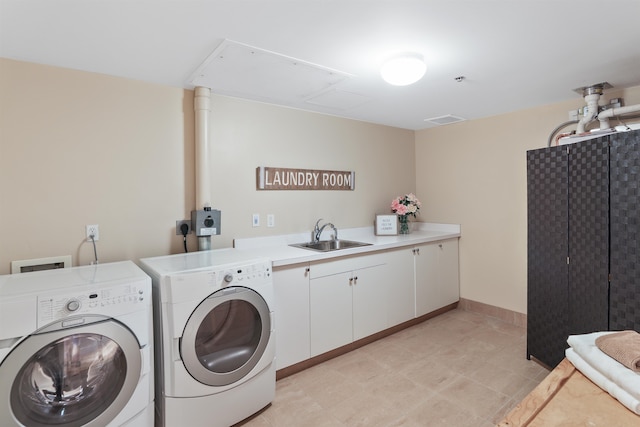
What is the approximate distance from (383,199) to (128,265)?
277 cm

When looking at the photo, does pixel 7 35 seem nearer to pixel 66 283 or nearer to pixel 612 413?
pixel 66 283

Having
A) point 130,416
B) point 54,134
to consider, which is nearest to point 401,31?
point 54,134

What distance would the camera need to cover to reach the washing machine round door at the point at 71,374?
1367 millimetres

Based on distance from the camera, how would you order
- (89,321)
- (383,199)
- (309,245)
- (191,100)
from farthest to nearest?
(383,199) → (309,245) → (191,100) → (89,321)

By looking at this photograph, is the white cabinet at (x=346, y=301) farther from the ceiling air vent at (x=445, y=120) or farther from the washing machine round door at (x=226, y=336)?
the ceiling air vent at (x=445, y=120)

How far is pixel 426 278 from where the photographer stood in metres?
3.50

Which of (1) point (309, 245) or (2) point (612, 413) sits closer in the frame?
(2) point (612, 413)

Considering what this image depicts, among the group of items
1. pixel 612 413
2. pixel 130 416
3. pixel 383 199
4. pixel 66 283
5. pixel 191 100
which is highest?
pixel 191 100

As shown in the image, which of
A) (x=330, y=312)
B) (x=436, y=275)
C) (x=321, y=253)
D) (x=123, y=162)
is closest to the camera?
(x=123, y=162)

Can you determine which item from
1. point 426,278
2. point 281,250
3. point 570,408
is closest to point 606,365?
point 570,408

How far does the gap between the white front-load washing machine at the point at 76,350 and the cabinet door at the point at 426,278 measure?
2550 mm

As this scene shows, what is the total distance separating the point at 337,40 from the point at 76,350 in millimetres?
2029

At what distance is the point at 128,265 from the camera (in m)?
2.06

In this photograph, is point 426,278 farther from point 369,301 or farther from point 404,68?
point 404,68
